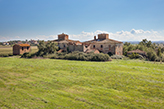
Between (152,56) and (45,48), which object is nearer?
(152,56)

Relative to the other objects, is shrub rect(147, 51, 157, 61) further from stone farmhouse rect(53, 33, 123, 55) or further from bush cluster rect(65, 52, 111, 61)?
bush cluster rect(65, 52, 111, 61)

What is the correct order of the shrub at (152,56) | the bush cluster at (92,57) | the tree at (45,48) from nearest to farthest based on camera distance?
the bush cluster at (92,57) → the shrub at (152,56) → the tree at (45,48)

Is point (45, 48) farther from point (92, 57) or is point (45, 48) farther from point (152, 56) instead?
point (152, 56)

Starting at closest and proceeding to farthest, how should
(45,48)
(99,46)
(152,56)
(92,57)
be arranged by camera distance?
1. (92,57)
2. (152,56)
3. (45,48)
4. (99,46)

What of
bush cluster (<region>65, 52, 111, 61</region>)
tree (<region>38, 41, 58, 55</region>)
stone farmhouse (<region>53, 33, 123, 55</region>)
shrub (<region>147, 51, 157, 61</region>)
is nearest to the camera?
bush cluster (<region>65, 52, 111, 61</region>)

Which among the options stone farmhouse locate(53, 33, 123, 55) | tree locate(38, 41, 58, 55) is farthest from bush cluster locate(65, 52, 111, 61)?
tree locate(38, 41, 58, 55)

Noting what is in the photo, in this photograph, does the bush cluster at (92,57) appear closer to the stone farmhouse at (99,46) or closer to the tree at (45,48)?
the stone farmhouse at (99,46)

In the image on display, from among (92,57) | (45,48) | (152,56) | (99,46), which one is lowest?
(92,57)

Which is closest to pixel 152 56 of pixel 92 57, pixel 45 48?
pixel 92 57

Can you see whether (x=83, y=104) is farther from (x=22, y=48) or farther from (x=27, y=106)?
(x=22, y=48)

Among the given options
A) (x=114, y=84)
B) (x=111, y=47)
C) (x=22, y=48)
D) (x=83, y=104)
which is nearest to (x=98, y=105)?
(x=83, y=104)

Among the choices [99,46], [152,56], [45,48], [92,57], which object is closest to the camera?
[92,57]

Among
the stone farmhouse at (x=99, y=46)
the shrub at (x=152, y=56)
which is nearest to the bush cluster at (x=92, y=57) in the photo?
the stone farmhouse at (x=99, y=46)

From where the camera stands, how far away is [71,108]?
7246mm
